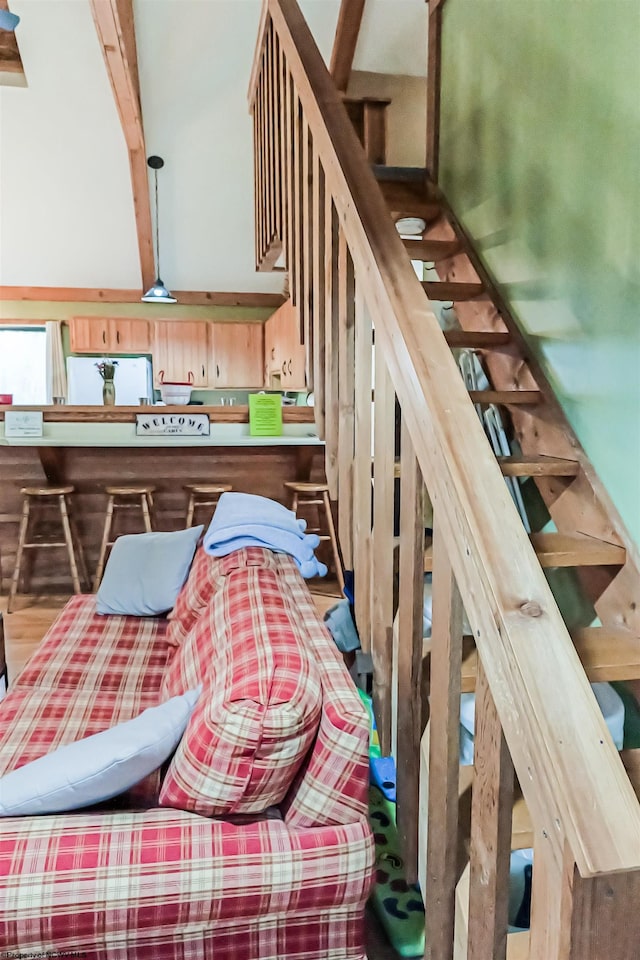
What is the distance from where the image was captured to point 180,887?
4.10 ft

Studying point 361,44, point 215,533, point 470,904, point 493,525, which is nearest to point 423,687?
point 470,904

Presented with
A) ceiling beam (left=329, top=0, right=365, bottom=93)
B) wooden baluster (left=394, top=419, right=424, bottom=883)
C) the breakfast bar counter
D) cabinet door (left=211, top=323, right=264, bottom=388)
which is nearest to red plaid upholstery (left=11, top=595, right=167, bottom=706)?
wooden baluster (left=394, top=419, right=424, bottom=883)

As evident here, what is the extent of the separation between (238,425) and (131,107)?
2.30 m

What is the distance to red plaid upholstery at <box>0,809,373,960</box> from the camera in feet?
Answer: 3.96

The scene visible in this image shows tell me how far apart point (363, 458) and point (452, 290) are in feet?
4.06

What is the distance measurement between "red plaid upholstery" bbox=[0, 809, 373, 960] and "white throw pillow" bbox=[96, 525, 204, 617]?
1.52m

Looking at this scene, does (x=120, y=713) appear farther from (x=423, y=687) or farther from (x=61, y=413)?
(x=61, y=413)

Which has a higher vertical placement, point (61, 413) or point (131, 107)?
point (131, 107)

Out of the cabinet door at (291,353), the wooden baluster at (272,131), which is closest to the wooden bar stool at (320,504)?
the cabinet door at (291,353)

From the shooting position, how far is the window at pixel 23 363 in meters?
7.16

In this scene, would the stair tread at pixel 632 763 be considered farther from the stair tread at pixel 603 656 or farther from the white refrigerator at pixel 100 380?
the white refrigerator at pixel 100 380

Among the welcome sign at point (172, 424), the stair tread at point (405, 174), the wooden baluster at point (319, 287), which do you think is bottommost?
the welcome sign at point (172, 424)

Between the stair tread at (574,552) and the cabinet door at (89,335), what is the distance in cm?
607

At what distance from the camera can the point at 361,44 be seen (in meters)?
4.39
